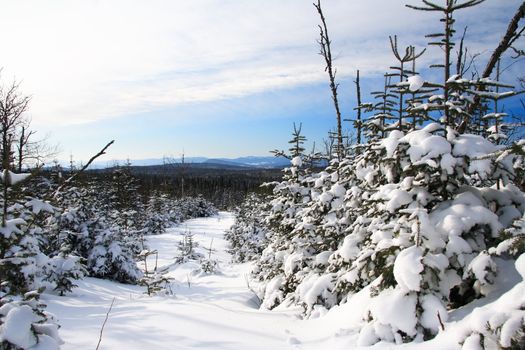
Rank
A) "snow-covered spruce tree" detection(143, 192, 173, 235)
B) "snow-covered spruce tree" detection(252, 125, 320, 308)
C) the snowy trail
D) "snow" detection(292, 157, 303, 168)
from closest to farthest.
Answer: the snowy trail < "snow-covered spruce tree" detection(252, 125, 320, 308) < "snow" detection(292, 157, 303, 168) < "snow-covered spruce tree" detection(143, 192, 173, 235)

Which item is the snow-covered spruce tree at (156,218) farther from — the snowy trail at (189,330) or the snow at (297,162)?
the snowy trail at (189,330)

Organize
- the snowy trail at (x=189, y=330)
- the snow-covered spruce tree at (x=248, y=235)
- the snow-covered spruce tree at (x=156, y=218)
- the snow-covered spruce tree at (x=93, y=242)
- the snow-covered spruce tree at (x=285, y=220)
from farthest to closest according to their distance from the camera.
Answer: the snow-covered spruce tree at (x=156, y=218) → the snow-covered spruce tree at (x=248, y=235) → the snow-covered spruce tree at (x=93, y=242) → the snow-covered spruce tree at (x=285, y=220) → the snowy trail at (x=189, y=330)

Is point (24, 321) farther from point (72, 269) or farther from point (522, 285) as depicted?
point (72, 269)

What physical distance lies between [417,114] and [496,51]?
1529 mm

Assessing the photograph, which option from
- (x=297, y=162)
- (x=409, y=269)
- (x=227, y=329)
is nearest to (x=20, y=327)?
(x=227, y=329)

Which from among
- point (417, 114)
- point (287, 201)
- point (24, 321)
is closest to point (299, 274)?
point (287, 201)

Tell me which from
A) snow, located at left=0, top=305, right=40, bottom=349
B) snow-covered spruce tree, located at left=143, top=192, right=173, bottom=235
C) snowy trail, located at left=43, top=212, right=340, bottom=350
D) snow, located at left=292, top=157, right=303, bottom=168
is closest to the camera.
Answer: snow, located at left=0, top=305, right=40, bottom=349

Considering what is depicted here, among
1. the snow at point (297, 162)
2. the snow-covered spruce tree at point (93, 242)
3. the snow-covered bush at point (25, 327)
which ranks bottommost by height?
the snow-covered spruce tree at point (93, 242)

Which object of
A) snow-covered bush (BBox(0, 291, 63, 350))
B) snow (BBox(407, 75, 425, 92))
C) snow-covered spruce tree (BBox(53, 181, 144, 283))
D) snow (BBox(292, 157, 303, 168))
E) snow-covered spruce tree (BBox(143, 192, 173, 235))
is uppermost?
snow (BBox(407, 75, 425, 92))

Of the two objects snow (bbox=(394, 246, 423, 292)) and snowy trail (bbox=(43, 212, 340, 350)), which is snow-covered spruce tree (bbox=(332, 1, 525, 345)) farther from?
snowy trail (bbox=(43, 212, 340, 350))

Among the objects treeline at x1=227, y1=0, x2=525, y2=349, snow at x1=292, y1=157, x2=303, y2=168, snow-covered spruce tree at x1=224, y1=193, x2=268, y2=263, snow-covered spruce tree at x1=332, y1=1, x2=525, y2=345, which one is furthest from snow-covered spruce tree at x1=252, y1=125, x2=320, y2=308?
snow-covered spruce tree at x1=224, y1=193, x2=268, y2=263

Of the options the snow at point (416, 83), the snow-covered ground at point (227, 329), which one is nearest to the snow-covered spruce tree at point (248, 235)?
the snow-covered ground at point (227, 329)

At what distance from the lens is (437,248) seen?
304 cm

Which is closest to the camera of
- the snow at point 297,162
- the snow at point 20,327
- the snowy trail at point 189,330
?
the snow at point 20,327
